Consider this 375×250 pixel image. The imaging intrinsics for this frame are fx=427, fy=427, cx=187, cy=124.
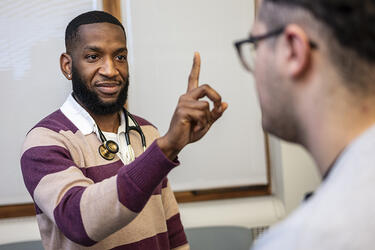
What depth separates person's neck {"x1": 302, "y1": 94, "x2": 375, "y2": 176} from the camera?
0.69m

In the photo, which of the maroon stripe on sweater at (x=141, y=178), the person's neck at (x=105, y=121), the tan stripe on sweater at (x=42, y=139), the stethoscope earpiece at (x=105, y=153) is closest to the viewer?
the maroon stripe on sweater at (x=141, y=178)

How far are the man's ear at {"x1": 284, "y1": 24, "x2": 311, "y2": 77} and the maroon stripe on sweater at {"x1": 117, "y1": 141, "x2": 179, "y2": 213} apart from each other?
466 millimetres

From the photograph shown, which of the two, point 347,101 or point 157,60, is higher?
point 347,101

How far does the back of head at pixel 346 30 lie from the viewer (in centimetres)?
67

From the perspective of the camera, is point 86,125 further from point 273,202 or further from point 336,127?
point 273,202

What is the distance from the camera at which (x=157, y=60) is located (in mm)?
2225

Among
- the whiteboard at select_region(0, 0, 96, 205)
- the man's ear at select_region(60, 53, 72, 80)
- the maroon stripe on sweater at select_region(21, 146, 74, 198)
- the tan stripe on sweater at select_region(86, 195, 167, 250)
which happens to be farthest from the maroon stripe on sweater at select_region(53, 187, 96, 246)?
the whiteboard at select_region(0, 0, 96, 205)

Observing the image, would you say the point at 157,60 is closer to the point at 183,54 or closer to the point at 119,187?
the point at 183,54

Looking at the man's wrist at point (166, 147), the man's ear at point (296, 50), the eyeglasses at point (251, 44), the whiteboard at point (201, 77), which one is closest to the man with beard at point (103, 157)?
the man's wrist at point (166, 147)

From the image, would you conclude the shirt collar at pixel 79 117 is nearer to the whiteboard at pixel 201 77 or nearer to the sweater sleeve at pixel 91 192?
the sweater sleeve at pixel 91 192

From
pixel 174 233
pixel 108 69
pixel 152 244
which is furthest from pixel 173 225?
pixel 108 69

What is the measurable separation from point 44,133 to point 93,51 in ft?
1.16

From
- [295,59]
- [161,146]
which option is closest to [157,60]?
[161,146]

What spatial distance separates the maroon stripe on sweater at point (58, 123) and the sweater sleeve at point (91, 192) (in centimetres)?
14
